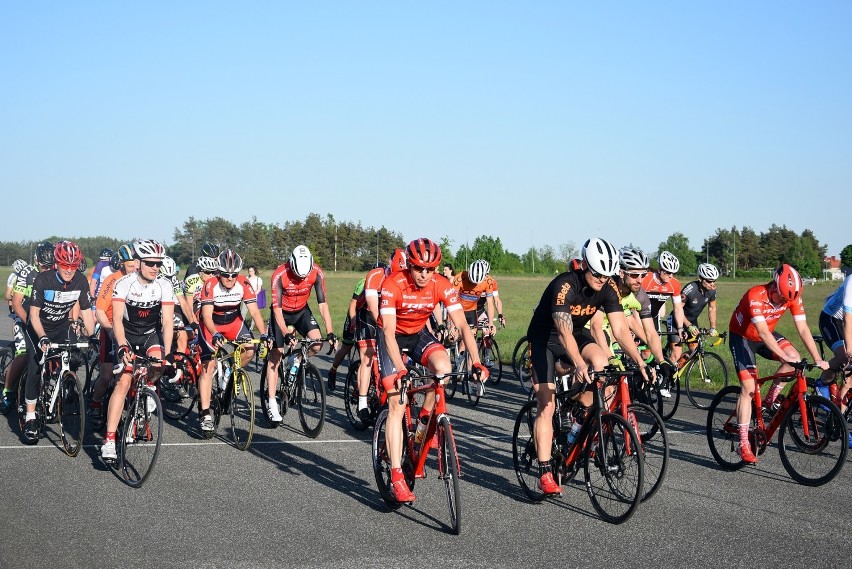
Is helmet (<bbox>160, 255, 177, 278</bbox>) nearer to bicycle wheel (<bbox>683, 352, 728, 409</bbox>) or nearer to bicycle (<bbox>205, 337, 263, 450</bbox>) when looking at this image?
bicycle (<bbox>205, 337, 263, 450</bbox>)

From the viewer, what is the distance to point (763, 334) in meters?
7.96

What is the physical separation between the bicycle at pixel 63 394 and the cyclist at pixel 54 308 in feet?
0.28

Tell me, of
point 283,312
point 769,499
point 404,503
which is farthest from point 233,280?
point 769,499

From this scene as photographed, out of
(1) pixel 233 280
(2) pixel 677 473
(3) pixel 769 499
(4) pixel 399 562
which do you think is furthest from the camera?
(1) pixel 233 280

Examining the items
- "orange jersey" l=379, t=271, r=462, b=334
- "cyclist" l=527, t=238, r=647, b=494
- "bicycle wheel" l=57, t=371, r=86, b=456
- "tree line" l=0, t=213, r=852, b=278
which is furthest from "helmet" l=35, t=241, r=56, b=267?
"tree line" l=0, t=213, r=852, b=278

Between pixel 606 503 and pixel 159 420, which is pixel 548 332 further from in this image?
pixel 159 420

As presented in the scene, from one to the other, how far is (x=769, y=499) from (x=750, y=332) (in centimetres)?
191

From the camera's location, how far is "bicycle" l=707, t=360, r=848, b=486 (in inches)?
295

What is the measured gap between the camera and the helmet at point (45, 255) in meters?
10.2

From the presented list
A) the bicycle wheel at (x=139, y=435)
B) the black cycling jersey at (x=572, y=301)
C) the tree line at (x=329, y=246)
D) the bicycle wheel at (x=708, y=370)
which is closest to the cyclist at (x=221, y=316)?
the bicycle wheel at (x=139, y=435)

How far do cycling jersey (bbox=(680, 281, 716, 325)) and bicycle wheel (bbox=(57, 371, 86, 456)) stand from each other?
29.4ft

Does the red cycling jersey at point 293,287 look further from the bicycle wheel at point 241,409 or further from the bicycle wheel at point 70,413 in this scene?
the bicycle wheel at point 70,413

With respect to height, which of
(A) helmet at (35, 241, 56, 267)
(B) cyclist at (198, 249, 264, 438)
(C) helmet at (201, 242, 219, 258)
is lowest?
(B) cyclist at (198, 249, 264, 438)

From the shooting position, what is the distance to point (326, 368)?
1648 cm
